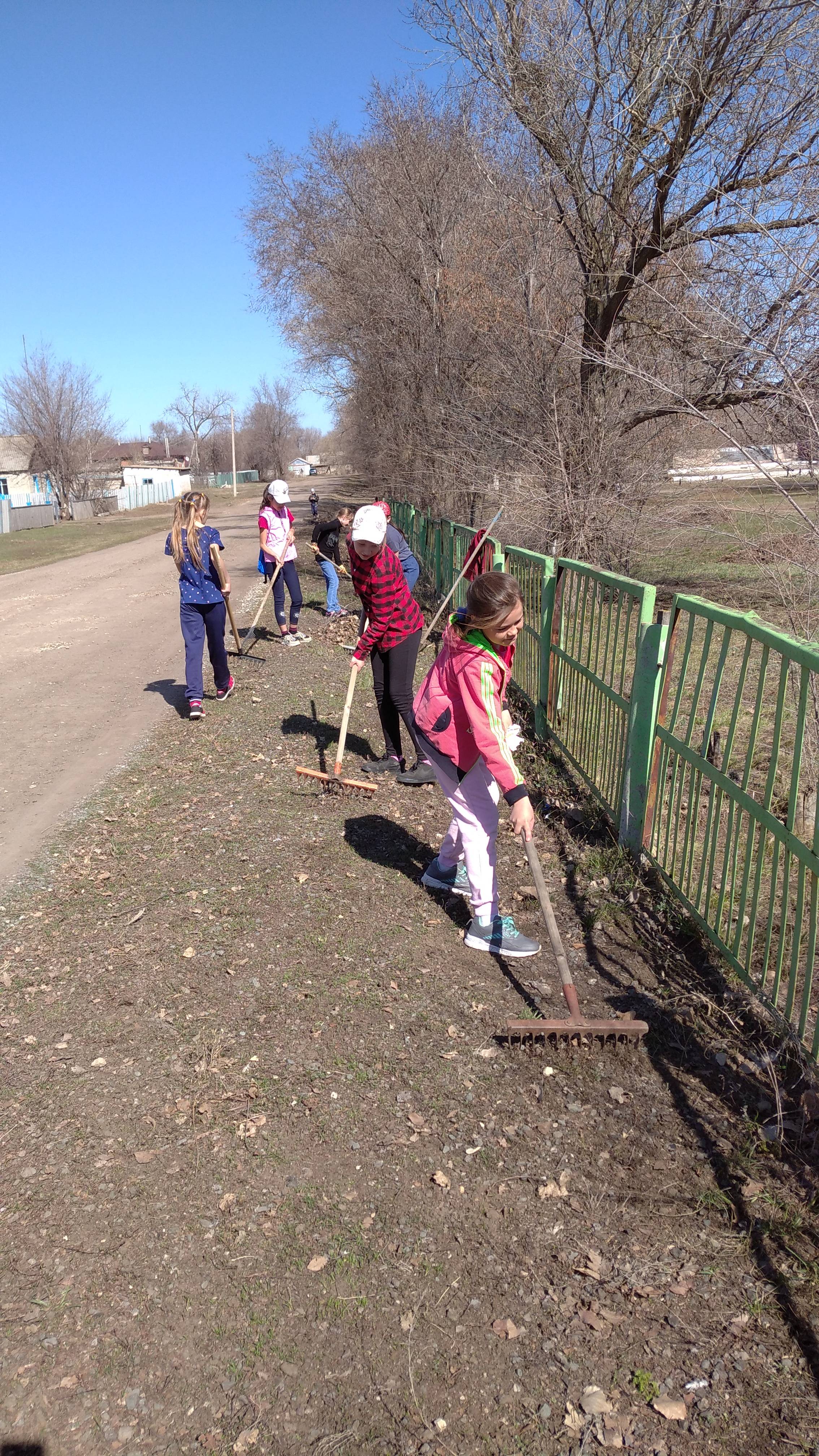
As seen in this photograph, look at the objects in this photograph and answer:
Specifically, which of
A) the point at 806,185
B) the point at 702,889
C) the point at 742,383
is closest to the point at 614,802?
the point at 702,889

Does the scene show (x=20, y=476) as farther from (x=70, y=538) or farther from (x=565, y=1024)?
(x=565, y=1024)

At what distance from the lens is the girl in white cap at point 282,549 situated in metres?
10.7

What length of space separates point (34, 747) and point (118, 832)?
2.22 metres

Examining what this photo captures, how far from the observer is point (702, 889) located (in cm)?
426

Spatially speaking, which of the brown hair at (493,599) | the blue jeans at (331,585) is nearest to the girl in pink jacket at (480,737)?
the brown hair at (493,599)

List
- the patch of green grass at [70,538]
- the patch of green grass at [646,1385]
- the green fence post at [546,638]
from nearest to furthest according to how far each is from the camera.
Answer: the patch of green grass at [646,1385]
the green fence post at [546,638]
the patch of green grass at [70,538]

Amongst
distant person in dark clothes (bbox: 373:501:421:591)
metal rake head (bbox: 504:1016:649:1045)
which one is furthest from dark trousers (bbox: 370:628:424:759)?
metal rake head (bbox: 504:1016:649:1045)

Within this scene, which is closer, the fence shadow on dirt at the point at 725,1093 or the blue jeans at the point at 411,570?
the fence shadow on dirt at the point at 725,1093

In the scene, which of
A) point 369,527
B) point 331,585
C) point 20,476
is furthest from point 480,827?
point 20,476

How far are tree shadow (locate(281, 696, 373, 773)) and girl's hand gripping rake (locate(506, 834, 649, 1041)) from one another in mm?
3477

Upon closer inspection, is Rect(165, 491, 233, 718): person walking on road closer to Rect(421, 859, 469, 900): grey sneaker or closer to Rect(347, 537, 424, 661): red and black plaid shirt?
Rect(347, 537, 424, 661): red and black plaid shirt

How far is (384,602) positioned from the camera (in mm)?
5996

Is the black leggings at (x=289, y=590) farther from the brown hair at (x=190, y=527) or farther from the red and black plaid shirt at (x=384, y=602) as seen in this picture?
the red and black plaid shirt at (x=384, y=602)

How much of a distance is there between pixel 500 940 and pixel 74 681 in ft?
22.7
